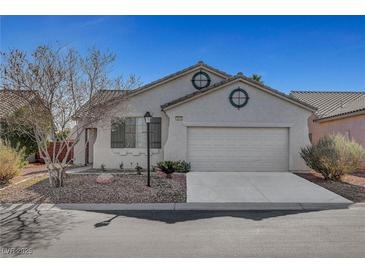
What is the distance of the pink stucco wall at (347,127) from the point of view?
1598 centimetres

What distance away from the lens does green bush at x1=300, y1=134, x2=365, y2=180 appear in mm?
11664

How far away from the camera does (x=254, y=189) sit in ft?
34.0

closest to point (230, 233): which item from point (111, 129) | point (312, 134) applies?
point (111, 129)

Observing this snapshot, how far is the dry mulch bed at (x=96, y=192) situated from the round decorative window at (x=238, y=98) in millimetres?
5146

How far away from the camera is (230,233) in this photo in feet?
19.4

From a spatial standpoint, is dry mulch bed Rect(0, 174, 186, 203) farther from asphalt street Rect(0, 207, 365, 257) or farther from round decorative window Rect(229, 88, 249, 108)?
round decorative window Rect(229, 88, 249, 108)

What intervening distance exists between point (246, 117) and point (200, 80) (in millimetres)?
3438

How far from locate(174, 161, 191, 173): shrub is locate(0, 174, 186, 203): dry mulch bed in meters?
2.31

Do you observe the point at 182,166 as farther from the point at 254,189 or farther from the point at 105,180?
the point at 254,189

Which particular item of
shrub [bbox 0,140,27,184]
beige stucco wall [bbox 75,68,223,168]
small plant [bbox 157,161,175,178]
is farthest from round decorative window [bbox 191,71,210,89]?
shrub [bbox 0,140,27,184]

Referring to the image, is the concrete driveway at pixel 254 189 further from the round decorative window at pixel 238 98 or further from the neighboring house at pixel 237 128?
the round decorative window at pixel 238 98

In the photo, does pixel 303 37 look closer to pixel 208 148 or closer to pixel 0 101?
pixel 208 148

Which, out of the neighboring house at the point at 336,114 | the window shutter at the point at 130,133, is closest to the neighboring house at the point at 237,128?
the window shutter at the point at 130,133

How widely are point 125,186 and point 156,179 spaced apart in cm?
170
